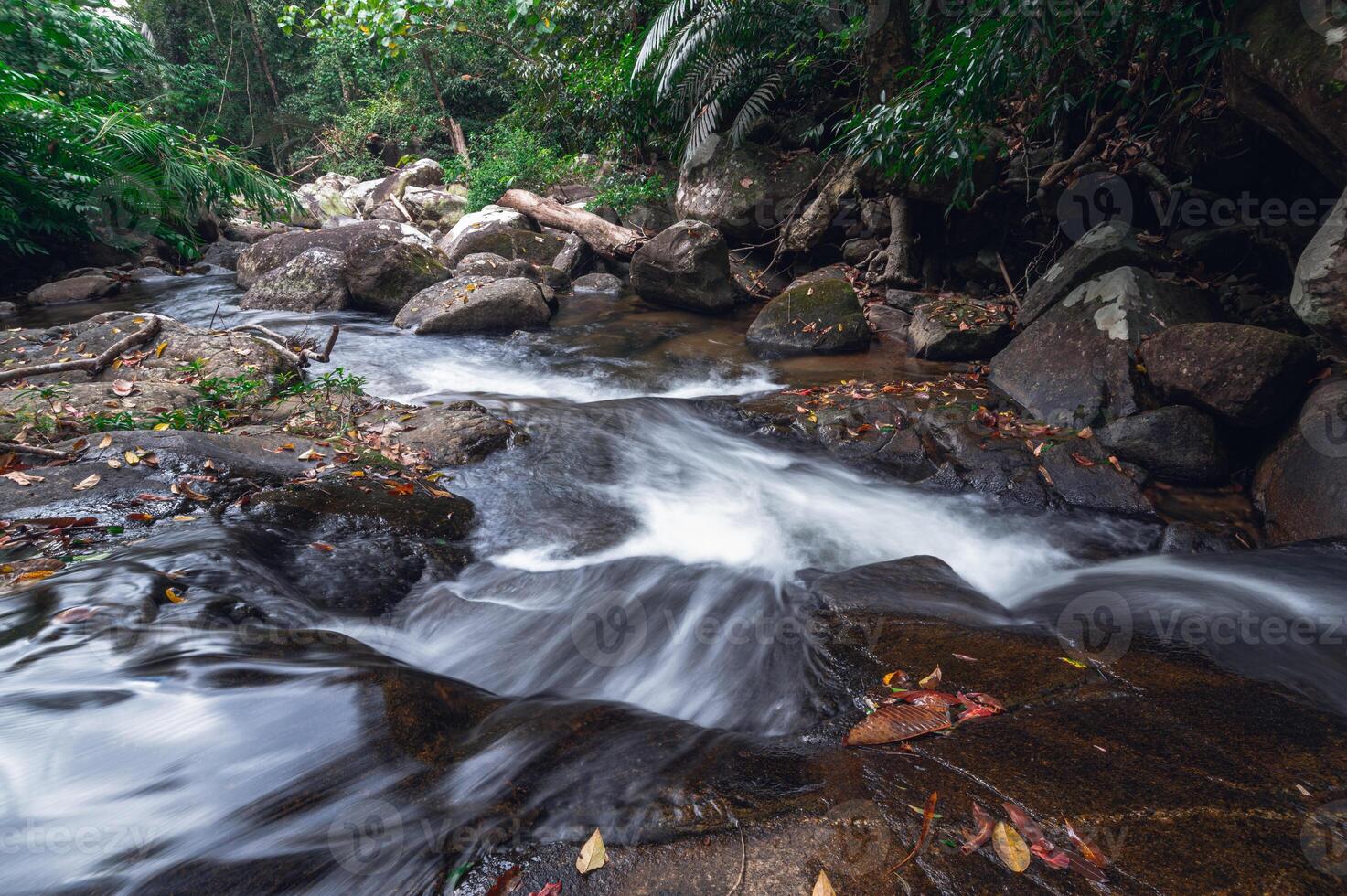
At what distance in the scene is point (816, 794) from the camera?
1.71 metres

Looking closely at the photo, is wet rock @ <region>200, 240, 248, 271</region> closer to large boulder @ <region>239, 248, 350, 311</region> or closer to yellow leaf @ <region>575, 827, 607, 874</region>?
large boulder @ <region>239, 248, 350, 311</region>

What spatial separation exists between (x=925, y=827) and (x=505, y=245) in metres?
11.6

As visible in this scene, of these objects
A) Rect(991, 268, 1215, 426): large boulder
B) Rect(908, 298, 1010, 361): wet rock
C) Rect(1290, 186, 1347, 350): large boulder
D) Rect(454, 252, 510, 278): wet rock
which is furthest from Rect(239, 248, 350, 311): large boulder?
Rect(1290, 186, 1347, 350): large boulder

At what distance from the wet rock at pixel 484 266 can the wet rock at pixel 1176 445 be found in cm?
869

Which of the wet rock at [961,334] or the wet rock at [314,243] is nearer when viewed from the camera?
the wet rock at [961,334]

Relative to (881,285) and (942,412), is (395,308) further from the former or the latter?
(942,412)

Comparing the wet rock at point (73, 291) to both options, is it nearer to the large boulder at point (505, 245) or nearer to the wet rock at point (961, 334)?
the large boulder at point (505, 245)

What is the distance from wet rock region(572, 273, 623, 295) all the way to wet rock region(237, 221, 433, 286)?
262cm

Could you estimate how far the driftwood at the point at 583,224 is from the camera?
39.1ft

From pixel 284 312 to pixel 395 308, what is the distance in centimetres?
147

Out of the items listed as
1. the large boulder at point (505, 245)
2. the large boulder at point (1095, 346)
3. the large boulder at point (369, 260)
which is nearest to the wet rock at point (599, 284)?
the large boulder at point (505, 245)

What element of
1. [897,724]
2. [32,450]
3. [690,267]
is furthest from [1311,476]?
[32,450]

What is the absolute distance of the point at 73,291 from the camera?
983cm

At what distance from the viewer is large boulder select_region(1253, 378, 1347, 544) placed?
152 inches
